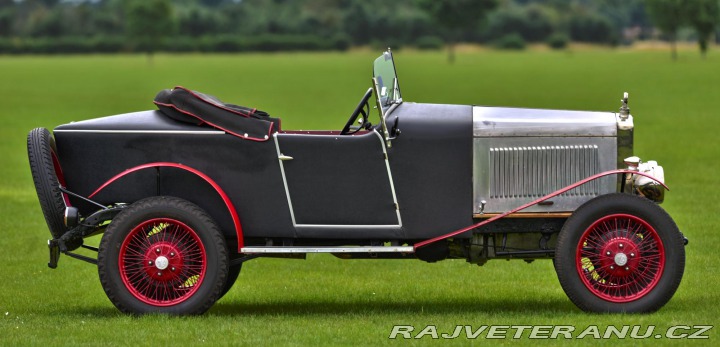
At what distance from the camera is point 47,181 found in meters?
9.02

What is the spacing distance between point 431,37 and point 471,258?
149 m

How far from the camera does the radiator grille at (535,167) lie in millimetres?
8969

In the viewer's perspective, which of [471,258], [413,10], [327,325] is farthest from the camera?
[413,10]

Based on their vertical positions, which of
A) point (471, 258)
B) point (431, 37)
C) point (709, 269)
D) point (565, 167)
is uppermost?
point (565, 167)

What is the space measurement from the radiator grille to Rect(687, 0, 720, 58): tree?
11129 cm

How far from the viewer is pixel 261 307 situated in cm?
979

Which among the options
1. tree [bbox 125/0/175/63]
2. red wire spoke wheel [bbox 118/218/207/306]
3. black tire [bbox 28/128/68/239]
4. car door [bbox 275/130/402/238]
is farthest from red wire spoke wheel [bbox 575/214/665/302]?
tree [bbox 125/0/175/63]

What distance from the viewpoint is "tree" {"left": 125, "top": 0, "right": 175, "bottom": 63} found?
139m

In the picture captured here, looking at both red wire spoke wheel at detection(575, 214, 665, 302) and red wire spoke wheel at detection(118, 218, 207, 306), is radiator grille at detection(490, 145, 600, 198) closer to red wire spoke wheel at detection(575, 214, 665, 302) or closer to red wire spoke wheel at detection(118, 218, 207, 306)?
red wire spoke wheel at detection(575, 214, 665, 302)

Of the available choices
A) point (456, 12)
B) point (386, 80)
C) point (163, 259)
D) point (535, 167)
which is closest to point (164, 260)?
point (163, 259)

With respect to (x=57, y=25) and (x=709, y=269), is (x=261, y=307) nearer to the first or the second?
(x=709, y=269)

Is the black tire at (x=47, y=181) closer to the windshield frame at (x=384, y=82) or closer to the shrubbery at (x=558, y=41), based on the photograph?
the windshield frame at (x=384, y=82)

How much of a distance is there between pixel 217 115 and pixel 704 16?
113888mm

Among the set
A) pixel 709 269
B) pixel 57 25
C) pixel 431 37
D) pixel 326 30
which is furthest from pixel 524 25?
pixel 709 269
